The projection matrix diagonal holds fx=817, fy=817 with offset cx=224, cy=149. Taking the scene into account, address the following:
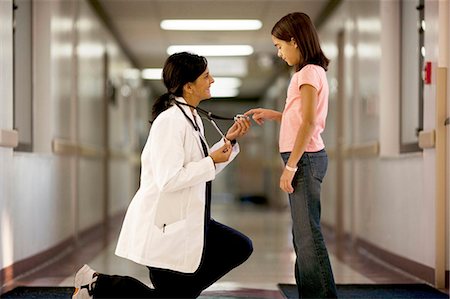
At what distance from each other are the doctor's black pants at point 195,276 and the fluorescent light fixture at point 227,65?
10204 mm

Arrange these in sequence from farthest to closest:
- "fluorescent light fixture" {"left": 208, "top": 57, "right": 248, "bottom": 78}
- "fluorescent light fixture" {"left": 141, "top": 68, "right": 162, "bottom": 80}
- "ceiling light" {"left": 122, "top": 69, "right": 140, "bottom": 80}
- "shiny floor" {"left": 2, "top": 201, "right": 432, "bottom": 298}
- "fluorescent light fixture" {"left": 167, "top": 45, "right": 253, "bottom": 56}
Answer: "fluorescent light fixture" {"left": 141, "top": 68, "right": 162, "bottom": 80} → "fluorescent light fixture" {"left": 208, "top": 57, "right": 248, "bottom": 78} → "ceiling light" {"left": 122, "top": 69, "right": 140, "bottom": 80} → "fluorescent light fixture" {"left": 167, "top": 45, "right": 253, "bottom": 56} → "shiny floor" {"left": 2, "top": 201, "right": 432, "bottom": 298}

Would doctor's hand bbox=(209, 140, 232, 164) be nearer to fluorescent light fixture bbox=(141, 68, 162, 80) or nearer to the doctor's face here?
the doctor's face

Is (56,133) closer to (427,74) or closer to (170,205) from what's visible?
(427,74)

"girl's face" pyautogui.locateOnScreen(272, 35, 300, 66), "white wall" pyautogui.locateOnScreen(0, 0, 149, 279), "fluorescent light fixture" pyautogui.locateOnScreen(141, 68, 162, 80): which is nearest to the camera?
"girl's face" pyautogui.locateOnScreen(272, 35, 300, 66)

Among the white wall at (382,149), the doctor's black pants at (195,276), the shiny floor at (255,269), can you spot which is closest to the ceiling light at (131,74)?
the white wall at (382,149)

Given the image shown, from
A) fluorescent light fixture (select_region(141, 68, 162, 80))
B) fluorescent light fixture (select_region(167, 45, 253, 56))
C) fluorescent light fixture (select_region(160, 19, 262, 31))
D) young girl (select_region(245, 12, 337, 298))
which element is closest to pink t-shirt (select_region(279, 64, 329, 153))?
young girl (select_region(245, 12, 337, 298))

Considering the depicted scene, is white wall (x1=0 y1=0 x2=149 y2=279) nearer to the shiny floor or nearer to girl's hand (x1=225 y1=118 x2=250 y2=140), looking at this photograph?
the shiny floor

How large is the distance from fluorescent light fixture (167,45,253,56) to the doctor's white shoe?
29.5 feet

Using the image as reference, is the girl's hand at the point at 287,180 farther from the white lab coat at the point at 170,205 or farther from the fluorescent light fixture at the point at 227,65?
the fluorescent light fixture at the point at 227,65

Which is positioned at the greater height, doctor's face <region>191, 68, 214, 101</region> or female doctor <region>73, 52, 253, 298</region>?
doctor's face <region>191, 68, 214, 101</region>

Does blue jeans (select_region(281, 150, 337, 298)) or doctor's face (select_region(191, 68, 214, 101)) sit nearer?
blue jeans (select_region(281, 150, 337, 298))

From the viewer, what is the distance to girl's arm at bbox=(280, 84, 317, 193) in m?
3.20

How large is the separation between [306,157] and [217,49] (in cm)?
941

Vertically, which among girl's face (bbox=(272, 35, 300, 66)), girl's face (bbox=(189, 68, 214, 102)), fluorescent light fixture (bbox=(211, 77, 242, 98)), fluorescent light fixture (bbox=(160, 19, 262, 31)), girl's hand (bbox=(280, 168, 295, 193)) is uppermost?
fluorescent light fixture (bbox=(160, 19, 262, 31))
